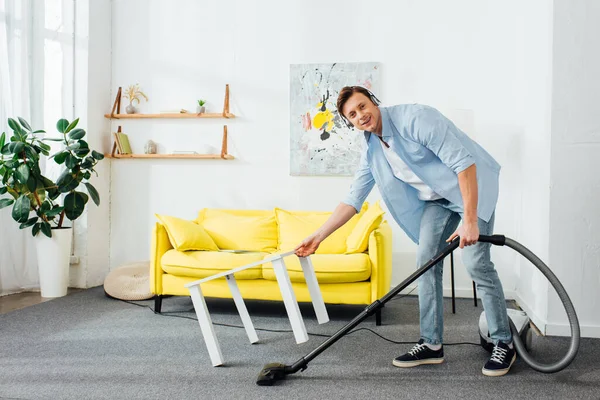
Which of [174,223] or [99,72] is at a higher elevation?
[99,72]

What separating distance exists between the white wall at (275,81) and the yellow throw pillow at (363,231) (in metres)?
0.69

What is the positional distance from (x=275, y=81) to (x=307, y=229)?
4.20ft

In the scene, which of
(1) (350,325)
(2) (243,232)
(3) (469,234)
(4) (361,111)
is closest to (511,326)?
(3) (469,234)

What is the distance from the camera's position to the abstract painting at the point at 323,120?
392 centimetres

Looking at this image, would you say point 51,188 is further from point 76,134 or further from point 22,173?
point 76,134

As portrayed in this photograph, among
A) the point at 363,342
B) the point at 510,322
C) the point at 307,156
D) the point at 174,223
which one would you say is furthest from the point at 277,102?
the point at 510,322

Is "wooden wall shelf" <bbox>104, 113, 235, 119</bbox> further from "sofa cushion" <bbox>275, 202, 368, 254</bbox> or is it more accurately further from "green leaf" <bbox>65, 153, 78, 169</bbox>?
"sofa cushion" <bbox>275, 202, 368, 254</bbox>

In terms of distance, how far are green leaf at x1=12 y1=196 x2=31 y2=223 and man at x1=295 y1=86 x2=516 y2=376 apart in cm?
223

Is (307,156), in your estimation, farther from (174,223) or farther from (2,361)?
(2,361)

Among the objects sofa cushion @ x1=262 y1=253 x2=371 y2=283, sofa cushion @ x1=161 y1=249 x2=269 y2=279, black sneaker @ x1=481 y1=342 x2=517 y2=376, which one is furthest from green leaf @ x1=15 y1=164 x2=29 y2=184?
black sneaker @ x1=481 y1=342 x2=517 y2=376

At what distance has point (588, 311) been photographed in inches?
105

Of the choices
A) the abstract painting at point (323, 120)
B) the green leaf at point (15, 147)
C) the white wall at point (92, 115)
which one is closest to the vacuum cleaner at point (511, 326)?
the abstract painting at point (323, 120)

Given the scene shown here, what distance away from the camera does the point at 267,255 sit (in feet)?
10.9

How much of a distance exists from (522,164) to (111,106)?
→ 325 cm
